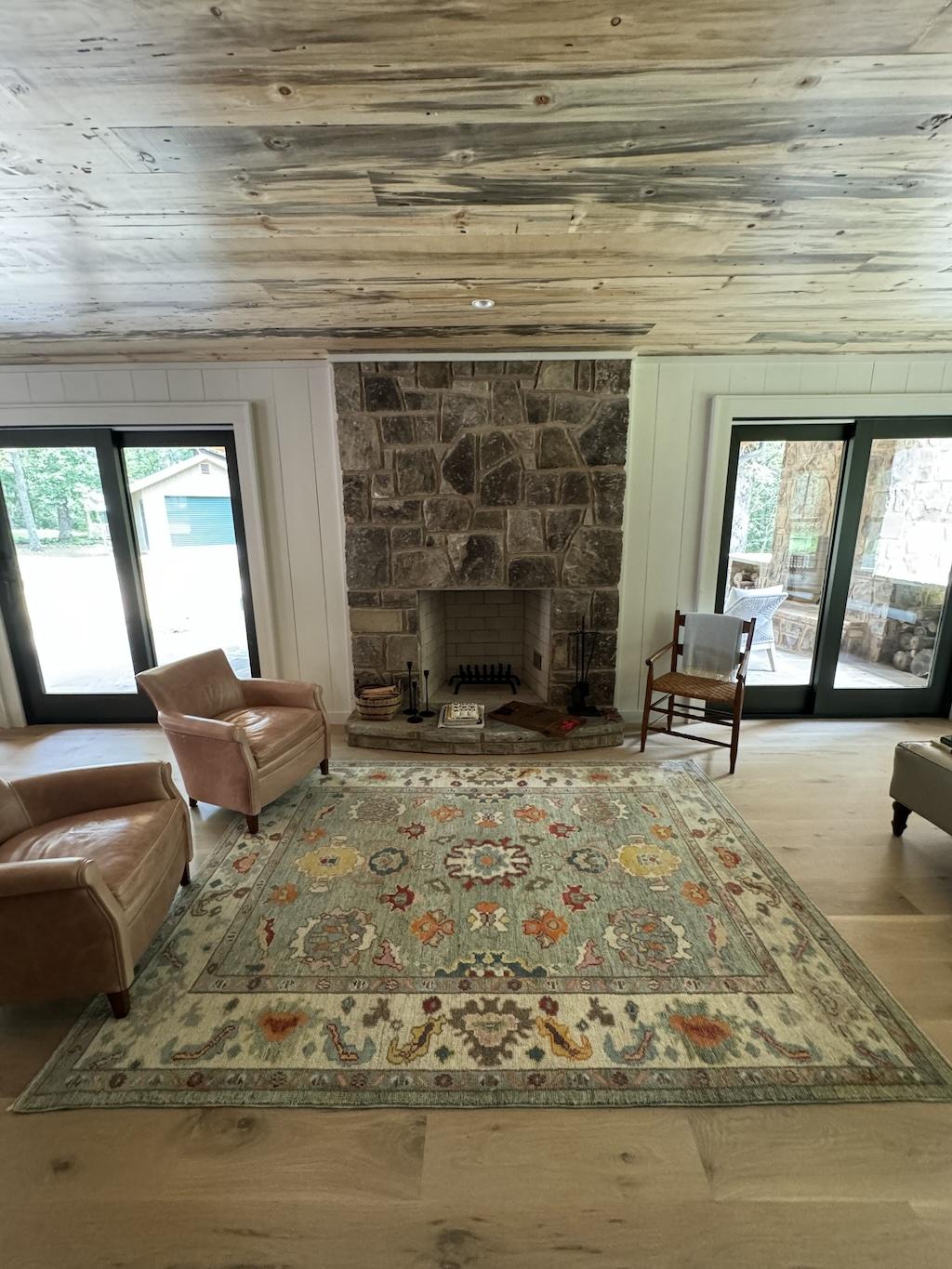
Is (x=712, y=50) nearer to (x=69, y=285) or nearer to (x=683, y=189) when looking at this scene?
(x=683, y=189)

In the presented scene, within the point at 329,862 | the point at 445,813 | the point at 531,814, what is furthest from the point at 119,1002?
the point at 531,814

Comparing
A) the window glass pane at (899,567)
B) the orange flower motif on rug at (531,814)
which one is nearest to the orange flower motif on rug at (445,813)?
the orange flower motif on rug at (531,814)

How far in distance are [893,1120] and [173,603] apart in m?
4.58

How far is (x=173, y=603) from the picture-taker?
418cm

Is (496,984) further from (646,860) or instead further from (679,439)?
(679,439)

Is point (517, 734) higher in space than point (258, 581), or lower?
lower

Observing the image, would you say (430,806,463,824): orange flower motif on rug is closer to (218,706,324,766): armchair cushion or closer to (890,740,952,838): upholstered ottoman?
(218,706,324,766): armchair cushion

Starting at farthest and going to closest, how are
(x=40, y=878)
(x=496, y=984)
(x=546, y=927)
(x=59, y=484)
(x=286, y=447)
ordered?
1. (x=59, y=484)
2. (x=286, y=447)
3. (x=546, y=927)
4. (x=496, y=984)
5. (x=40, y=878)

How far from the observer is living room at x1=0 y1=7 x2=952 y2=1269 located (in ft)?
4.12

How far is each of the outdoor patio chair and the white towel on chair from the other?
0.39 m

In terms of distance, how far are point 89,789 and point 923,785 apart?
359 cm

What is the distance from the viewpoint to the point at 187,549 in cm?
406

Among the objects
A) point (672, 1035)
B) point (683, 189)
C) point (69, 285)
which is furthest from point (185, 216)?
point (672, 1035)

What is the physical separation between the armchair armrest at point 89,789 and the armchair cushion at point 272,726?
497 millimetres
